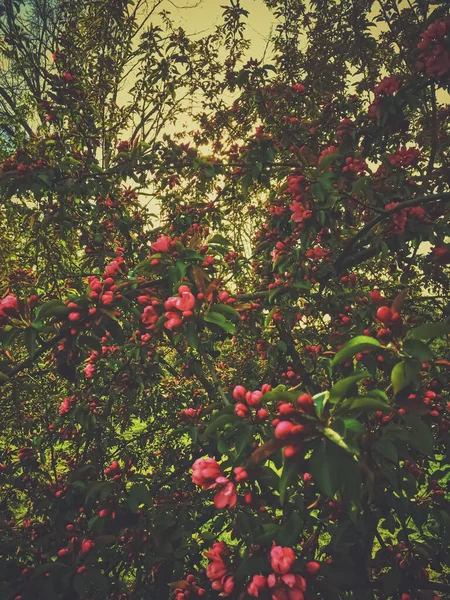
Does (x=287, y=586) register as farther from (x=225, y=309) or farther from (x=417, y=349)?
(x=225, y=309)

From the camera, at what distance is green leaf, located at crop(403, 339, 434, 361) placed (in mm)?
1004

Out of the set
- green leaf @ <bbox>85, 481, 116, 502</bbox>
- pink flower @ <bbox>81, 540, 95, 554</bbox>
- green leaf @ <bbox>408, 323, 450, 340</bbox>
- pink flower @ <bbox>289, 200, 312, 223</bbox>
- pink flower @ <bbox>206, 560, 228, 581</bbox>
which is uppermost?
pink flower @ <bbox>289, 200, 312, 223</bbox>

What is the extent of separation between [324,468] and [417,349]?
1.40 ft

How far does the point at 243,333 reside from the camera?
318cm

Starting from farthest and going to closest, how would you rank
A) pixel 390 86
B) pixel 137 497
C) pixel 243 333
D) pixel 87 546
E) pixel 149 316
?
pixel 243 333 < pixel 390 86 < pixel 137 497 < pixel 87 546 < pixel 149 316

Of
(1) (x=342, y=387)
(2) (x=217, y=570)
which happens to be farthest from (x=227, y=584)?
(1) (x=342, y=387)

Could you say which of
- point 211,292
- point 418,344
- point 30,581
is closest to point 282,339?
point 211,292

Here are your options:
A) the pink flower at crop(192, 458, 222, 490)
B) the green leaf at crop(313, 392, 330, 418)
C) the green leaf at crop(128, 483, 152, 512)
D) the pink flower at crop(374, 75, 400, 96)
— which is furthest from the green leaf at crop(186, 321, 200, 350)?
the pink flower at crop(374, 75, 400, 96)

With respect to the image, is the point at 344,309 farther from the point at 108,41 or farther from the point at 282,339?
the point at 108,41

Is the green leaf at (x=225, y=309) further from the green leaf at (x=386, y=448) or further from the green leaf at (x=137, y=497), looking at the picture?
the green leaf at (x=137, y=497)

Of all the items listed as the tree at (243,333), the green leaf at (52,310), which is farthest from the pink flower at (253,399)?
the green leaf at (52,310)

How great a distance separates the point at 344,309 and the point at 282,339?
1.58ft

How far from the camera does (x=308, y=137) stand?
2979mm

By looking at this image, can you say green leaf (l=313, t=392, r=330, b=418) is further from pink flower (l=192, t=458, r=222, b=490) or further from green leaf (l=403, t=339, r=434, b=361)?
pink flower (l=192, t=458, r=222, b=490)
